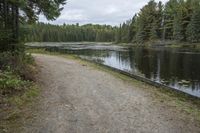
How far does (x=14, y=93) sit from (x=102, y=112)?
3.35 meters

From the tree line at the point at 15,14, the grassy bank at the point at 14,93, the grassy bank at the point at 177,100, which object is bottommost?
the grassy bank at the point at 177,100

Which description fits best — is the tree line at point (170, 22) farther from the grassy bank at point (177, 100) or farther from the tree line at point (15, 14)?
the grassy bank at point (177, 100)

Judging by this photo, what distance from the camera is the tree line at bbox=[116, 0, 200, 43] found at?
6024 cm

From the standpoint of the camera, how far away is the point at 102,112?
8.65m

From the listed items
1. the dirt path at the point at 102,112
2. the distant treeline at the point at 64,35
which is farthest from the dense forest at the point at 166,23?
the distant treeline at the point at 64,35

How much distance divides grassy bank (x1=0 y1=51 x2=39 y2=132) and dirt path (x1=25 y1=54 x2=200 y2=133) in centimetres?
45

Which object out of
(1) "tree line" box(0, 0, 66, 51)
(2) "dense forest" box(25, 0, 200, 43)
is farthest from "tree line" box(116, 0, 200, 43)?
(1) "tree line" box(0, 0, 66, 51)

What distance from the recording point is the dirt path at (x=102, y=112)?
734 cm

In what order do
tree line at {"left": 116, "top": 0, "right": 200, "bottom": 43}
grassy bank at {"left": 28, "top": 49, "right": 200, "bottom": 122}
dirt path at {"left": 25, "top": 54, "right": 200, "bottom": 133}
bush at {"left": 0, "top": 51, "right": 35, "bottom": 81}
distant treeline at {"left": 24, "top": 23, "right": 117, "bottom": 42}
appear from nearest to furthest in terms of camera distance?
dirt path at {"left": 25, "top": 54, "right": 200, "bottom": 133} → grassy bank at {"left": 28, "top": 49, "right": 200, "bottom": 122} → bush at {"left": 0, "top": 51, "right": 35, "bottom": 81} → tree line at {"left": 116, "top": 0, "right": 200, "bottom": 43} → distant treeline at {"left": 24, "top": 23, "right": 117, "bottom": 42}

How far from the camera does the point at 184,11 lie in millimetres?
67250

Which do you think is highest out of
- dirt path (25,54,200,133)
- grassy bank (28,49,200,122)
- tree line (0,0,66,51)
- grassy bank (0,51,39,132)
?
tree line (0,0,66,51)

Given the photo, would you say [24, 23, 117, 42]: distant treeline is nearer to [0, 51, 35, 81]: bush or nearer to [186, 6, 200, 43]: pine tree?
[186, 6, 200, 43]: pine tree

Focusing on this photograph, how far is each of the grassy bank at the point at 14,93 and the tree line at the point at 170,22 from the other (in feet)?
171

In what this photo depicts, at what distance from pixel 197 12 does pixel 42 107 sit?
56.2m
